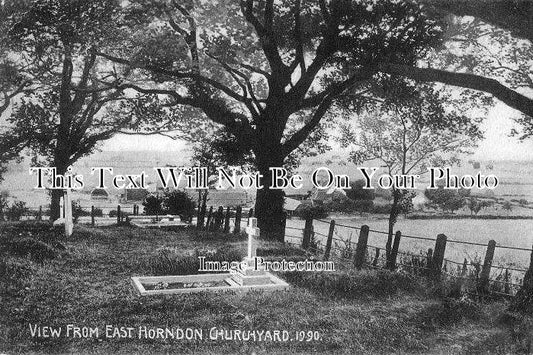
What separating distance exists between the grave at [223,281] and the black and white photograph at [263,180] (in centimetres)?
4

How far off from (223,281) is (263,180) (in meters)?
4.01

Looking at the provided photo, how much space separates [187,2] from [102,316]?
26.1 feet

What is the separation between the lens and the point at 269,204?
37.3ft

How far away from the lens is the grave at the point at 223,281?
24.3 feet

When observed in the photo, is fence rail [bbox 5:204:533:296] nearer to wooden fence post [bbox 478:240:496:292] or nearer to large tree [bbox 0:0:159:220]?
wooden fence post [bbox 478:240:496:292]

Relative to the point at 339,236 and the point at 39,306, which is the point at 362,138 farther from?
the point at 39,306

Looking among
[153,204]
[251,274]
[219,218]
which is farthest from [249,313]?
[219,218]

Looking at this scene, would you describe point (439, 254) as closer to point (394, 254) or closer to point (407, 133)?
point (394, 254)

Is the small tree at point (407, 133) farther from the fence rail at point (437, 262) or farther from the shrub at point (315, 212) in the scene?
the shrub at point (315, 212)

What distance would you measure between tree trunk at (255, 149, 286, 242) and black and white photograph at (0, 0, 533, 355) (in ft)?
0.21

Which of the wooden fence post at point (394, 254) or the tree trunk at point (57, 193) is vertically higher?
the tree trunk at point (57, 193)

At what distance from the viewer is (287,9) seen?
12133 millimetres

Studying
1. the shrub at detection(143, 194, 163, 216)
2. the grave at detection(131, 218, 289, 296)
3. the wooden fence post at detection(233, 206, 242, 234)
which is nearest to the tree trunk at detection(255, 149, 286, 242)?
the wooden fence post at detection(233, 206, 242, 234)

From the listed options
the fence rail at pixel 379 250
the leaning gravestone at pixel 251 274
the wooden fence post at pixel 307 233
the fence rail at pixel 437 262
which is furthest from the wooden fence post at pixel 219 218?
the leaning gravestone at pixel 251 274
